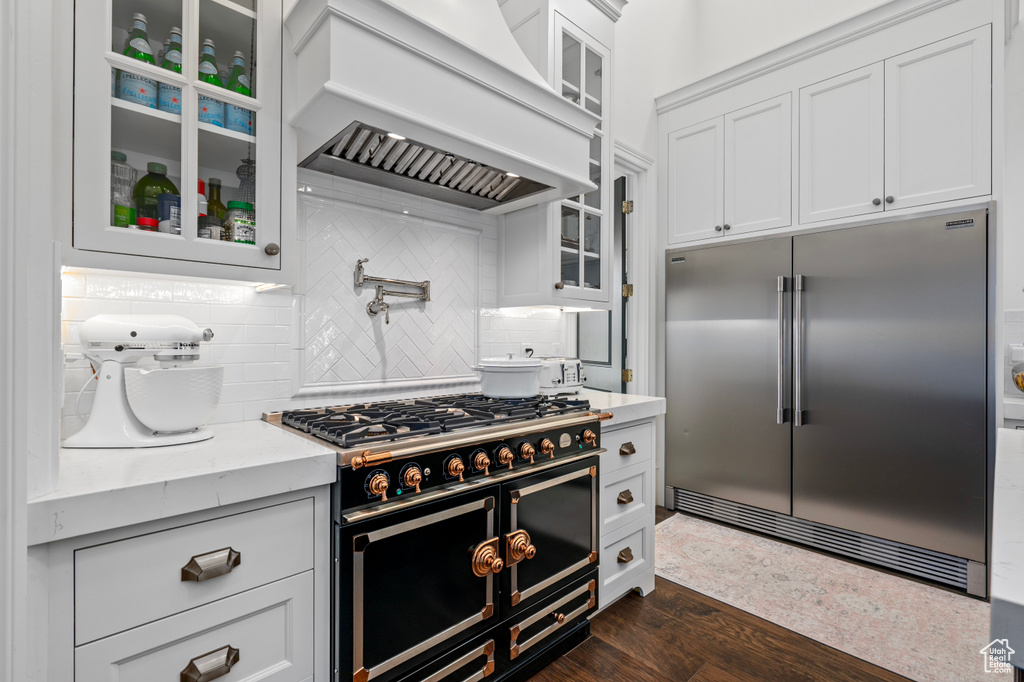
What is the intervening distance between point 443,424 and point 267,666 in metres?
0.71

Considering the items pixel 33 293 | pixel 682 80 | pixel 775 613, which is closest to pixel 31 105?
pixel 33 293

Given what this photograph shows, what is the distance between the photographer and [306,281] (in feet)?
6.18

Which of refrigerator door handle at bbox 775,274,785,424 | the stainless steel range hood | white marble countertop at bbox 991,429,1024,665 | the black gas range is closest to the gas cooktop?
the black gas range

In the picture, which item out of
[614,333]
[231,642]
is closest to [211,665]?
[231,642]

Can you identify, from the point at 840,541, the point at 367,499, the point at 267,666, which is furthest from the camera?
the point at 840,541

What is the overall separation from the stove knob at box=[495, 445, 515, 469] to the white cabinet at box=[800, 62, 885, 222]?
2283 mm

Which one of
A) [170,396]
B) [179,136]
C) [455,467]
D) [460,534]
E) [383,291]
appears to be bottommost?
[460,534]

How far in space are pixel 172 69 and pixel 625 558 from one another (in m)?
2.31

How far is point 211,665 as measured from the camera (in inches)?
42.1

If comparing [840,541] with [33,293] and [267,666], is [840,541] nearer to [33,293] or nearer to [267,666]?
[267,666]

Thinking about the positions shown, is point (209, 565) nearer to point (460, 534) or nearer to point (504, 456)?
point (460, 534)

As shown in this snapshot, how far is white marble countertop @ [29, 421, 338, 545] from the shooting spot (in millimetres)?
902

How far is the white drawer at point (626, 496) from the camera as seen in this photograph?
80.4 inches

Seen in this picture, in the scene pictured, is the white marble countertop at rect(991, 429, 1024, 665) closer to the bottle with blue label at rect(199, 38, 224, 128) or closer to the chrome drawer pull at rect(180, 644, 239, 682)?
the chrome drawer pull at rect(180, 644, 239, 682)
